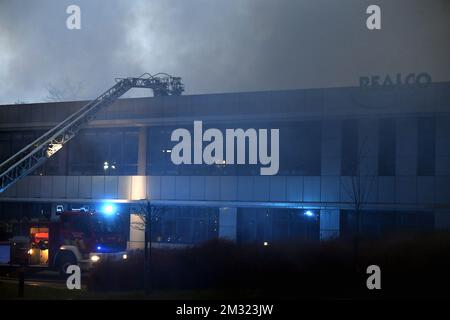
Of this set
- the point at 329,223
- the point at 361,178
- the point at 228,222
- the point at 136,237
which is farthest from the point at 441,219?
the point at 136,237

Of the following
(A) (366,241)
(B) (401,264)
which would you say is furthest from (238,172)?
(B) (401,264)

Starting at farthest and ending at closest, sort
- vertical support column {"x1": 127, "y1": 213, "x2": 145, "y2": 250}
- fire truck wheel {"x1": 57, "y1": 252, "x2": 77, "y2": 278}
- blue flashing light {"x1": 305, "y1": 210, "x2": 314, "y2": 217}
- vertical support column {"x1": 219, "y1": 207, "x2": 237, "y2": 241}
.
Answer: vertical support column {"x1": 127, "y1": 213, "x2": 145, "y2": 250}
vertical support column {"x1": 219, "y1": 207, "x2": 237, "y2": 241}
blue flashing light {"x1": 305, "y1": 210, "x2": 314, "y2": 217}
fire truck wheel {"x1": 57, "y1": 252, "x2": 77, "y2": 278}

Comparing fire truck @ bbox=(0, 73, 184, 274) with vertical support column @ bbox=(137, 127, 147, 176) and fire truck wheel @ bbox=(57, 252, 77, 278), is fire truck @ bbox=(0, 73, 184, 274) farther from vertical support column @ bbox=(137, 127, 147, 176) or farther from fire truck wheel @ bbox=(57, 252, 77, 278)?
vertical support column @ bbox=(137, 127, 147, 176)

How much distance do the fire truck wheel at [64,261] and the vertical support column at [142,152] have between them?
8.99 meters

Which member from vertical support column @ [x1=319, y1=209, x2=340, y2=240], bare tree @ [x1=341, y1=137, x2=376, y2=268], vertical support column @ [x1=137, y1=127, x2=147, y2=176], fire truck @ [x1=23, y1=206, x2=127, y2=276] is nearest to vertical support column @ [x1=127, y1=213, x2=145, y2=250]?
vertical support column @ [x1=137, y1=127, x2=147, y2=176]

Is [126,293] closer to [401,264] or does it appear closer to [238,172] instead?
[401,264]

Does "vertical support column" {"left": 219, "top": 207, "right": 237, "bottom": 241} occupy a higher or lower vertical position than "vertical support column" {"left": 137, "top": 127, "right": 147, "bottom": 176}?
lower

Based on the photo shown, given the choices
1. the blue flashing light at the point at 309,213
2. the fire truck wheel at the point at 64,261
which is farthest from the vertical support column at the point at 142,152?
the fire truck wheel at the point at 64,261

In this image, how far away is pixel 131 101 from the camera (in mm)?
31406

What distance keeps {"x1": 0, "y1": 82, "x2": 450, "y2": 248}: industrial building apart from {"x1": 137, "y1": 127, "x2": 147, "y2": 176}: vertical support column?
0.18ft

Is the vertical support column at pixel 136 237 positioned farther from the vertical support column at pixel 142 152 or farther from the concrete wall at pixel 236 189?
the vertical support column at pixel 142 152

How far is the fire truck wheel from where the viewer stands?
2259 cm

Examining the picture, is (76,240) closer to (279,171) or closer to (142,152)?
(142,152)
